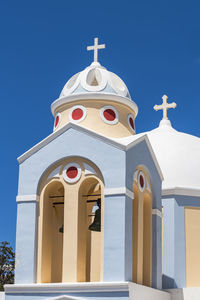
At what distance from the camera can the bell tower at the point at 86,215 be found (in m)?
12.1

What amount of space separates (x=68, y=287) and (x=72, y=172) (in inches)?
86.9

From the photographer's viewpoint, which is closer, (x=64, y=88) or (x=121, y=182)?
(x=121, y=182)

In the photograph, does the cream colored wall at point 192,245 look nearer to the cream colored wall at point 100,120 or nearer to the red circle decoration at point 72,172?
the cream colored wall at point 100,120

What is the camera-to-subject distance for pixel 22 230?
1292 cm

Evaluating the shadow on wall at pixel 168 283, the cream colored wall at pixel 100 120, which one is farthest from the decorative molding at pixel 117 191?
the shadow on wall at pixel 168 283

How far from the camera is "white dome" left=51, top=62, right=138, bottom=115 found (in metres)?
14.8

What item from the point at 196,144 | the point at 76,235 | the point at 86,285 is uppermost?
the point at 196,144

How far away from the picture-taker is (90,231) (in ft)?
48.3

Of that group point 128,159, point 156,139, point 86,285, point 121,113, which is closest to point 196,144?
point 156,139

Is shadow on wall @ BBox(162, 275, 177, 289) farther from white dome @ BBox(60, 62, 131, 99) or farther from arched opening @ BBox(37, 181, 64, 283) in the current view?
white dome @ BBox(60, 62, 131, 99)

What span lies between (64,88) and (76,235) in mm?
4261

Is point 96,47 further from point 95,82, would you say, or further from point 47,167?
point 47,167

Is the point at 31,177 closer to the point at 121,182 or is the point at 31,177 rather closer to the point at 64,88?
the point at 121,182

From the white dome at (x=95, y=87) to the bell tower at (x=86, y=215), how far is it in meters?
0.72
